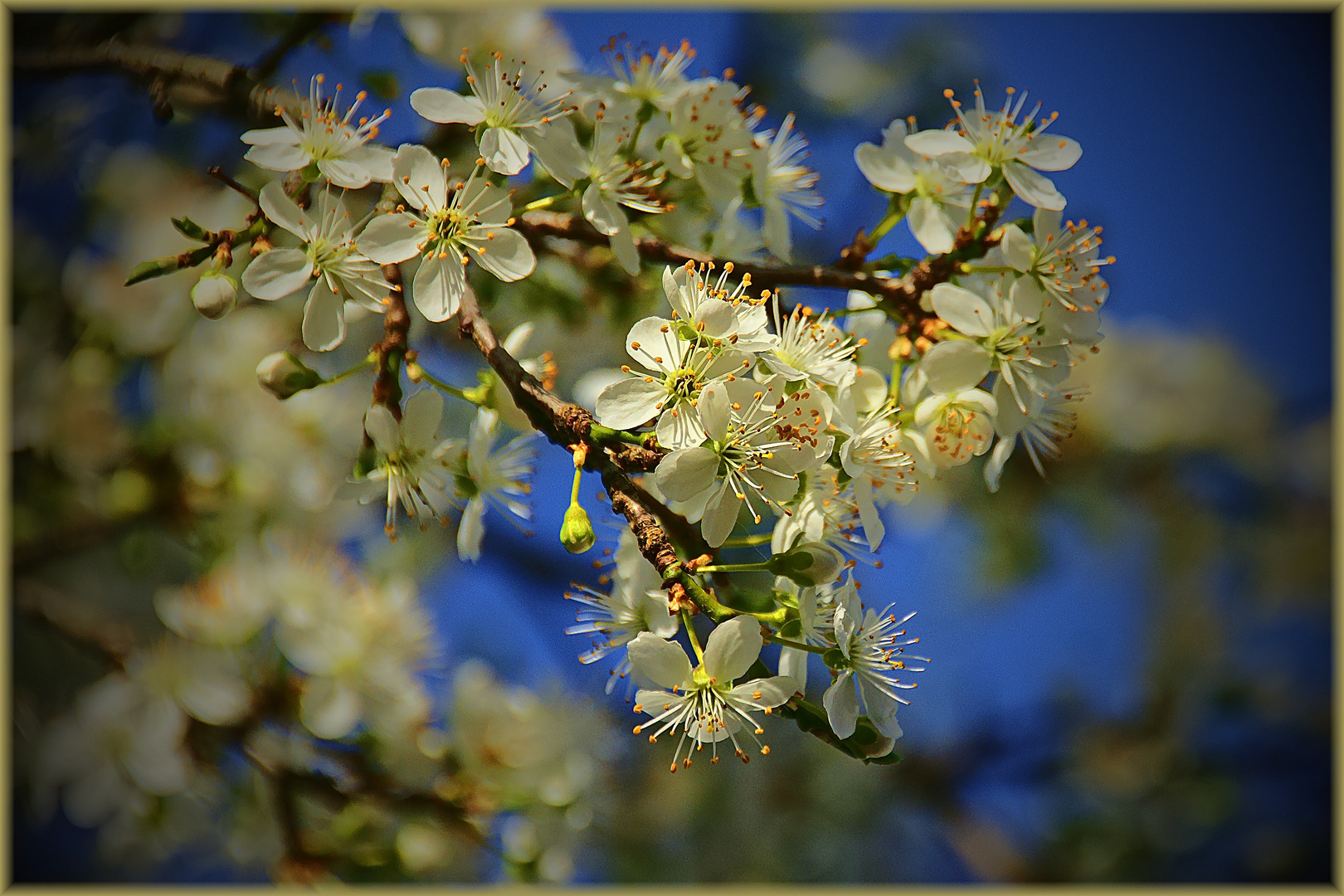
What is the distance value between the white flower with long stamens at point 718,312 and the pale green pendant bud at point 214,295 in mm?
414

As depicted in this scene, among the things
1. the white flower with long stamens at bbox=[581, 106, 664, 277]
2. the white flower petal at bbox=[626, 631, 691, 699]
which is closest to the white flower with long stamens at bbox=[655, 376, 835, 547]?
the white flower petal at bbox=[626, 631, 691, 699]

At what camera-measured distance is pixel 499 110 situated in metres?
0.83

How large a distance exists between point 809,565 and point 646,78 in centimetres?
59

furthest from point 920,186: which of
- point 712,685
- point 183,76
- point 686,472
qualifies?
point 183,76

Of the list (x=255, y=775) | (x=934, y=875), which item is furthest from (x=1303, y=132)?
(x=255, y=775)

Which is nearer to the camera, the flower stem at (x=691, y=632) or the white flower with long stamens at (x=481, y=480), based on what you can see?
the flower stem at (x=691, y=632)

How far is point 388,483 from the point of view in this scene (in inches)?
33.9

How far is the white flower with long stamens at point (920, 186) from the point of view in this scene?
Result: 92 centimetres

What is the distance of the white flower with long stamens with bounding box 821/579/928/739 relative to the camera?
27.3 inches

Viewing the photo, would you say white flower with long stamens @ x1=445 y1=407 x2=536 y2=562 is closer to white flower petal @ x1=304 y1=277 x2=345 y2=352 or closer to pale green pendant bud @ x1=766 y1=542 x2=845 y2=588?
white flower petal @ x1=304 y1=277 x2=345 y2=352

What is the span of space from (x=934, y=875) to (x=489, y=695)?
4.64 ft

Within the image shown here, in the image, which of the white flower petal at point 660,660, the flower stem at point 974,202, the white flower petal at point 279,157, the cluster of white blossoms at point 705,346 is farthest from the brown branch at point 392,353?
the flower stem at point 974,202

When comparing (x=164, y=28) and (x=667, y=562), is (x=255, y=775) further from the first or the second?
(x=164, y=28)

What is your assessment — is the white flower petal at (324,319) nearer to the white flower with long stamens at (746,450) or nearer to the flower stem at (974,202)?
the white flower with long stamens at (746,450)
